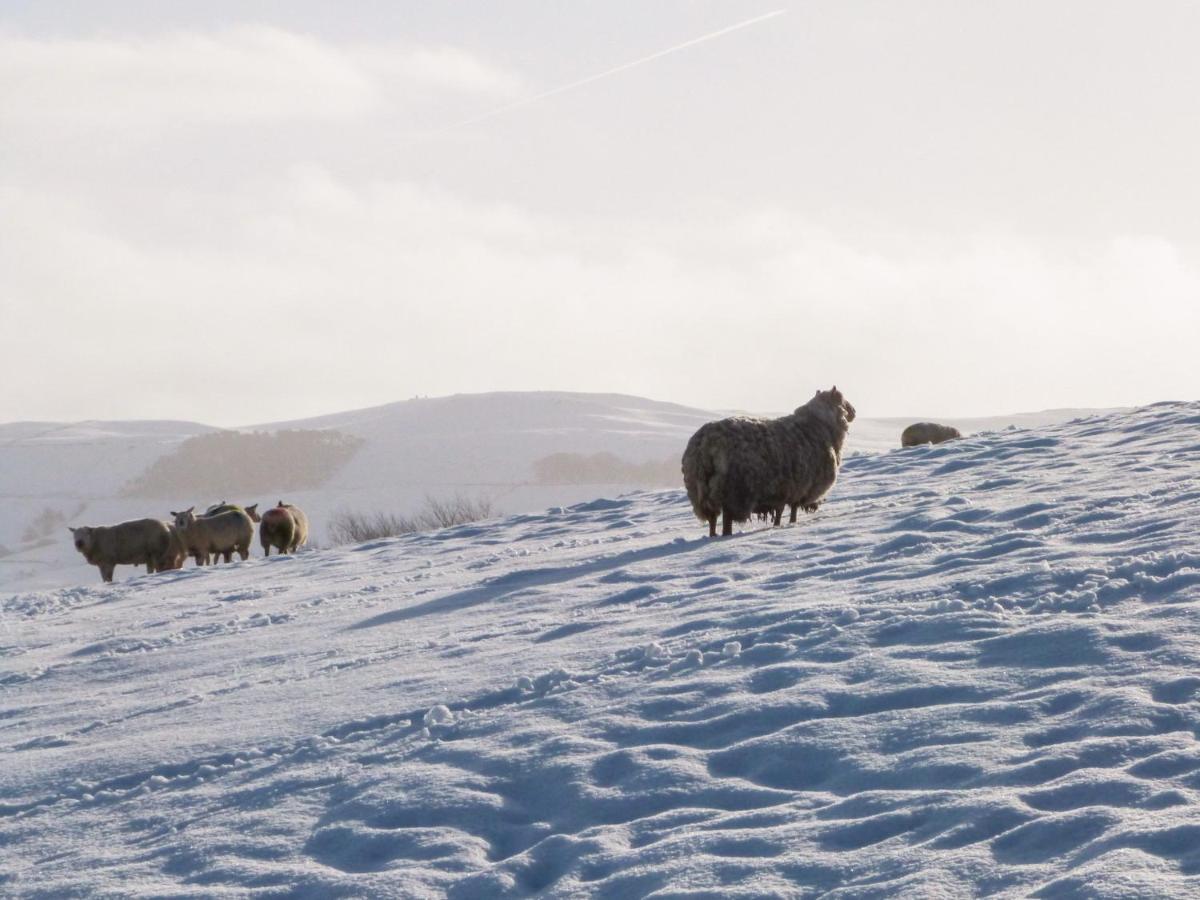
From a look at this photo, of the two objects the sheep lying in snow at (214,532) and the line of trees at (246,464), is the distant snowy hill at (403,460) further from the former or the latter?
the sheep lying in snow at (214,532)

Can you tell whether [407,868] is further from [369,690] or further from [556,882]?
[369,690]

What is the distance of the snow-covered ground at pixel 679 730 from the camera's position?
6.23 metres

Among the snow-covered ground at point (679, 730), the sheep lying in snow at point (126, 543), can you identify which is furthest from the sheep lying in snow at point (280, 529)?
the snow-covered ground at point (679, 730)

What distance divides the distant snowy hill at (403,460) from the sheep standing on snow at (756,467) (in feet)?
118

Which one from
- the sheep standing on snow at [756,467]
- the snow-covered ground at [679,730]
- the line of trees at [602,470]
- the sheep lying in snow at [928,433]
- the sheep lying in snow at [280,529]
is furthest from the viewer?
the line of trees at [602,470]

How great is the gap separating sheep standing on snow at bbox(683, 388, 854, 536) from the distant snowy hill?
3603cm

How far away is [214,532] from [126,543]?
1557 millimetres

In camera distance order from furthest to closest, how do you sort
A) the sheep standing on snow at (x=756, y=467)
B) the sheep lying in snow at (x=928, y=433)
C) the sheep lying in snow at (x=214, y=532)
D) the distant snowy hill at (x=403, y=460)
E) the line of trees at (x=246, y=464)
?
the line of trees at (x=246, y=464)
the distant snowy hill at (x=403, y=460)
the sheep lying in snow at (x=928, y=433)
the sheep lying in snow at (x=214, y=532)
the sheep standing on snow at (x=756, y=467)

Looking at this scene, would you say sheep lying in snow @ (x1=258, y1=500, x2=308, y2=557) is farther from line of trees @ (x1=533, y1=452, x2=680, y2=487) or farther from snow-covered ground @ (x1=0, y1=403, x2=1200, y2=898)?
line of trees @ (x1=533, y1=452, x2=680, y2=487)

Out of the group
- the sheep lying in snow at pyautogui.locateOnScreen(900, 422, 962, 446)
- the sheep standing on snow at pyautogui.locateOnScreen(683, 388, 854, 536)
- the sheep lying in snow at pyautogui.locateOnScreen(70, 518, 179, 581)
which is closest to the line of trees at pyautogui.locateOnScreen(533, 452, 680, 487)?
the sheep lying in snow at pyautogui.locateOnScreen(900, 422, 962, 446)

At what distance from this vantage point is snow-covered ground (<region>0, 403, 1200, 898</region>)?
623 centimetres

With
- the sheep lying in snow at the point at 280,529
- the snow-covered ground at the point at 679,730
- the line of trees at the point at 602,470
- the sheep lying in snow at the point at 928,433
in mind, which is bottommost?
the snow-covered ground at the point at 679,730

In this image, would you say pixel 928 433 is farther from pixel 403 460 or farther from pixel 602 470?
pixel 403 460

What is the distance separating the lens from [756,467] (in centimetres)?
1485
